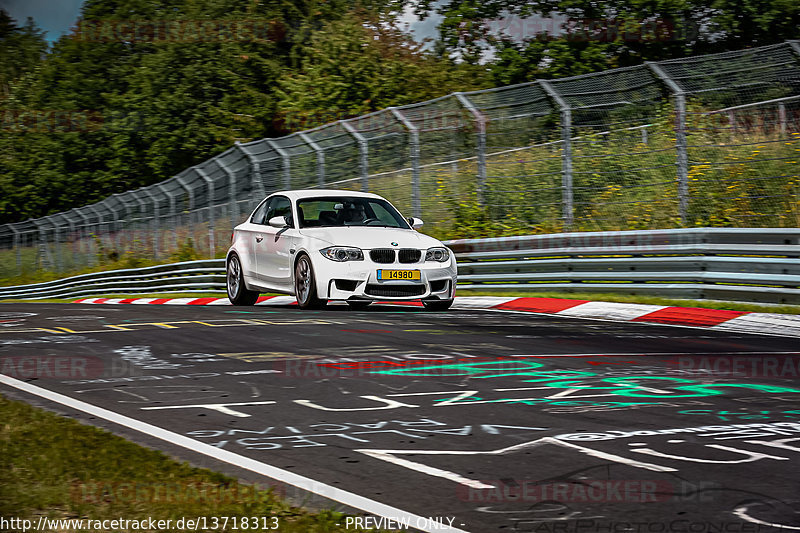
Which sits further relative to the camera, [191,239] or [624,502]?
[191,239]

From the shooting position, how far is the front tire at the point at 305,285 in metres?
12.8

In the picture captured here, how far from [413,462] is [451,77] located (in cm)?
3413

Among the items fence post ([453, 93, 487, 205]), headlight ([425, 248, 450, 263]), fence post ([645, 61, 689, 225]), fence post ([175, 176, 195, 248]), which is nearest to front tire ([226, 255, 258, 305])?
headlight ([425, 248, 450, 263])

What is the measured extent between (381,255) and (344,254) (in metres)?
0.44

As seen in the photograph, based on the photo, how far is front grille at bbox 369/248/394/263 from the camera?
12547mm

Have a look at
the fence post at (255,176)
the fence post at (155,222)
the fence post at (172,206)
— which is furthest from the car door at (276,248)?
the fence post at (155,222)

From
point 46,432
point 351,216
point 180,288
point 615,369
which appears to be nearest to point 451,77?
point 180,288

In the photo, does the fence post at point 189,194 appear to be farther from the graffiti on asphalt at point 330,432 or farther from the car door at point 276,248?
the graffiti on asphalt at point 330,432

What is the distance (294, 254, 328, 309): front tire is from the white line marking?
6405 mm

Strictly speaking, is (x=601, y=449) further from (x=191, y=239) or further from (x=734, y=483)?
(x=191, y=239)

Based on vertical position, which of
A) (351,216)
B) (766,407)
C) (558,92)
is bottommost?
(766,407)

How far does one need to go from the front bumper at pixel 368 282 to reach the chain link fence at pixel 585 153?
334 centimetres

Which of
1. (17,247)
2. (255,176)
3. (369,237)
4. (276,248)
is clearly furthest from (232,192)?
(17,247)

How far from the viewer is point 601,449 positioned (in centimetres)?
481
